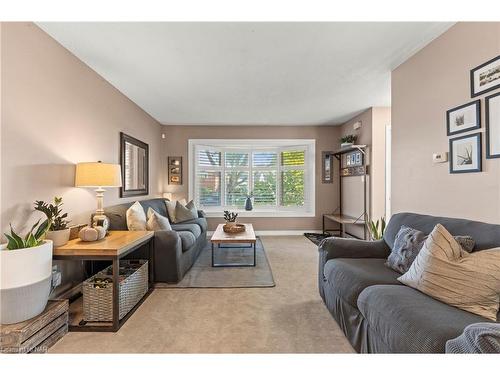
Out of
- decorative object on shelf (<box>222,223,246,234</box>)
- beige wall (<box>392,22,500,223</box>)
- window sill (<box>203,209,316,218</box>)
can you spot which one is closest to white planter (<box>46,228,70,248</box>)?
decorative object on shelf (<box>222,223,246,234</box>)

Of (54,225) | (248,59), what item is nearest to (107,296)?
(54,225)

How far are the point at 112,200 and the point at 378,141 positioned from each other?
4.29 metres

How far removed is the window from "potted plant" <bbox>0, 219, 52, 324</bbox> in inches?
156

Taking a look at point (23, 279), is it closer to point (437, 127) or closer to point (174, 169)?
point (437, 127)

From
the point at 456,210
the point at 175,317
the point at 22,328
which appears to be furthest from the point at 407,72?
the point at 22,328

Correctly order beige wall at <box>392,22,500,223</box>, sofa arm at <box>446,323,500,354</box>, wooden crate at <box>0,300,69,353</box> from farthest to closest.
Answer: beige wall at <box>392,22,500,223</box> < wooden crate at <box>0,300,69,353</box> < sofa arm at <box>446,323,500,354</box>

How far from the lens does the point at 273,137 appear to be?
18.0 ft

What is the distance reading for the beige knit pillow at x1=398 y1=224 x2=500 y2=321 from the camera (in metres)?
1.27

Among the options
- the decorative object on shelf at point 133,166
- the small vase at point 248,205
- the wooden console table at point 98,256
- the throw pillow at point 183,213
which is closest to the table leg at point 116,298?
the wooden console table at point 98,256

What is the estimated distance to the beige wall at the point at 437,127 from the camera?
5.83 feet

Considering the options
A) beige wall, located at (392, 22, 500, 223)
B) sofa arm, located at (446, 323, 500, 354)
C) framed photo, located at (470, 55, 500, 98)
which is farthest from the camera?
beige wall, located at (392, 22, 500, 223)

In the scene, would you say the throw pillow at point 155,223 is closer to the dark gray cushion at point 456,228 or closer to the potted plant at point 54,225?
the potted plant at point 54,225

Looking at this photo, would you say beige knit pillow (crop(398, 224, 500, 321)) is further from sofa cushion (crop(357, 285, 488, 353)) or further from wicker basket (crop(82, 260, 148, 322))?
wicker basket (crop(82, 260, 148, 322))
